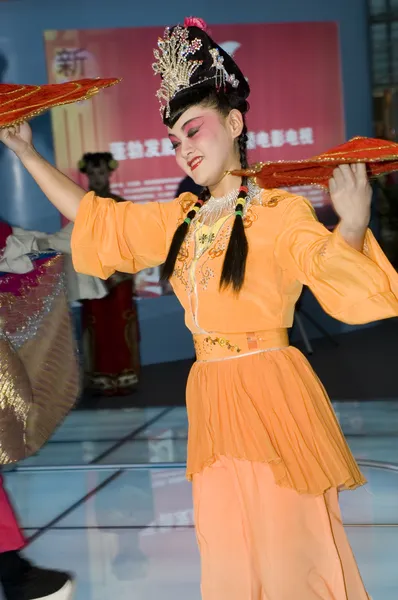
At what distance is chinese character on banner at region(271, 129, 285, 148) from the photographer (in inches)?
293

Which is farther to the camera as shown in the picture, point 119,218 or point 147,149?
point 147,149

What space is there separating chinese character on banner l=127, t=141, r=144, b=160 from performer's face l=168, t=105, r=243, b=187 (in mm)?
4835

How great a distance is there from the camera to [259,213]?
2.13m

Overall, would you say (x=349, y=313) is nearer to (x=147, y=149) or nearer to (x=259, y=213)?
(x=259, y=213)

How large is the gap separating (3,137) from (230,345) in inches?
25.8

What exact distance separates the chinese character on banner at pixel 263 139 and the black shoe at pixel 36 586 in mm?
4784

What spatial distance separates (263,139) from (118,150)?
3.52ft

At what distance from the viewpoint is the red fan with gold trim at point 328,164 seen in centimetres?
180

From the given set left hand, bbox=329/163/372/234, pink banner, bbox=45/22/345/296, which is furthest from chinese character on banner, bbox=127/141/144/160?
left hand, bbox=329/163/372/234

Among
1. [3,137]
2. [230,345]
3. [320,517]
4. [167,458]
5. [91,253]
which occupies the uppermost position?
[3,137]

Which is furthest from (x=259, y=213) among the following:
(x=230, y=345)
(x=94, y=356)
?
(x=94, y=356)

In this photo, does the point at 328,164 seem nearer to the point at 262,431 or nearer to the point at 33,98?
the point at 262,431

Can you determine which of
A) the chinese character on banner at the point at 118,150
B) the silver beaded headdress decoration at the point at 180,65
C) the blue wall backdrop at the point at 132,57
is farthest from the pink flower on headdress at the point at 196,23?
the chinese character on banner at the point at 118,150

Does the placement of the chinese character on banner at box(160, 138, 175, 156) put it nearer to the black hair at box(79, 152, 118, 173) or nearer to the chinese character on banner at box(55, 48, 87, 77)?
the chinese character on banner at box(55, 48, 87, 77)
